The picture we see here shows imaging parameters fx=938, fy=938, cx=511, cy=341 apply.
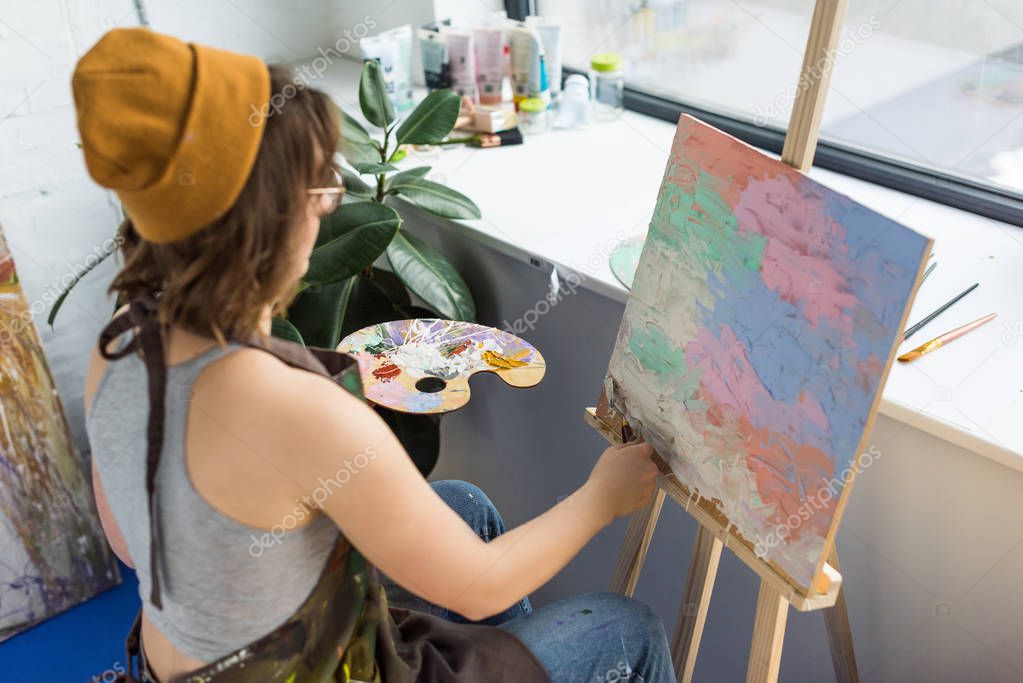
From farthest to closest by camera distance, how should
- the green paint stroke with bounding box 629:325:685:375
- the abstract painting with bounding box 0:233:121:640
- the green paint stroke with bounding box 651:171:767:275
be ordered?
1. the abstract painting with bounding box 0:233:121:640
2. the green paint stroke with bounding box 629:325:685:375
3. the green paint stroke with bounding box 651:171:767:275

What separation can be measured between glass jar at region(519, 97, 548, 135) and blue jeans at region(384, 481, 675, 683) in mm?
1138

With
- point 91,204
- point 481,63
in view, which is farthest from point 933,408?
point 91,204

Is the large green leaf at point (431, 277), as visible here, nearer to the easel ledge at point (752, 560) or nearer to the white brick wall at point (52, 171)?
the easel ledge at point (752, 560)

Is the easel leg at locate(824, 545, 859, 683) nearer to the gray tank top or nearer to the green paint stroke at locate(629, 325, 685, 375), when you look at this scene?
the green paint stroke at locate(629, 325, 685, 375)

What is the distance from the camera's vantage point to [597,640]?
1.06 metres

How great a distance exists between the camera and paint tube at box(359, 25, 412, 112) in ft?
6.40

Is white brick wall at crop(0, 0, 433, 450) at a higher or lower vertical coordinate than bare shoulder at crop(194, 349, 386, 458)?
lower

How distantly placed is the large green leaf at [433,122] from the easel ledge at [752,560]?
706mm

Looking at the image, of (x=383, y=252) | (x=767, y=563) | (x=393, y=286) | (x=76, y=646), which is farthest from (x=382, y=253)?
(x=76, y=646)

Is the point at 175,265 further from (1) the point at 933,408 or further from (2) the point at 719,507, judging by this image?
(1) the point at 933,408

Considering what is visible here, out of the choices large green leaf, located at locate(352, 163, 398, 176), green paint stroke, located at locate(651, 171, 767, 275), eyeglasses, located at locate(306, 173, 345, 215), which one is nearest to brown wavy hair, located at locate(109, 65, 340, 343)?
eyeglasses, located at locate(306, 173, 345, 215)

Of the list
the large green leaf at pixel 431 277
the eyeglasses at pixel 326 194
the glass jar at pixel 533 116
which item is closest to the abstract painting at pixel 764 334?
the eyeglasses at pixel 326 194

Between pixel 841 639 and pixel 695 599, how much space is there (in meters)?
0.18

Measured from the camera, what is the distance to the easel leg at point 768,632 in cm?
97
